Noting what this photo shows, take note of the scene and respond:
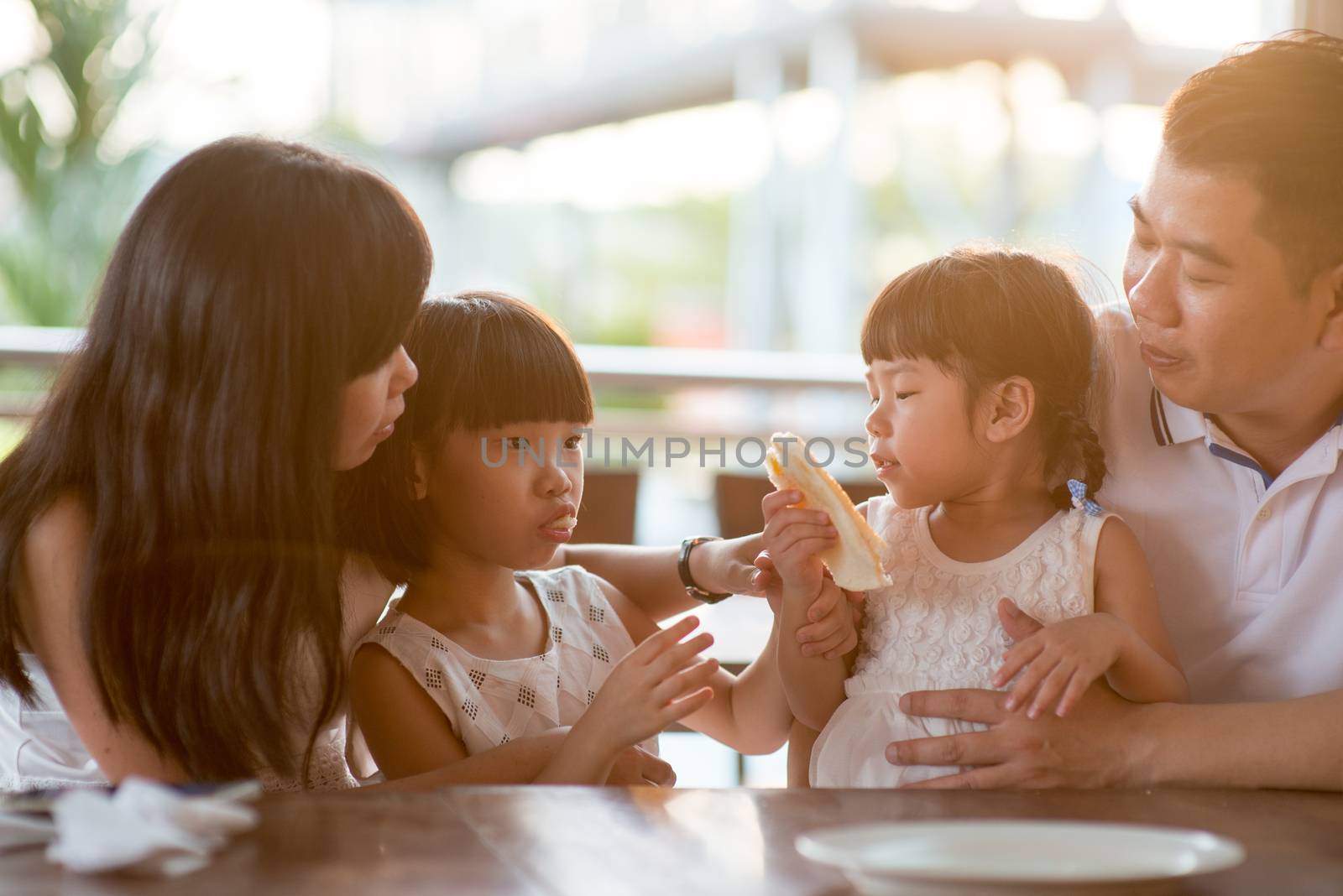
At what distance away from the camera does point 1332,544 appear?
4.82 ft

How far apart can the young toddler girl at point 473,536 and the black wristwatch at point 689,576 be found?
12 centimetres

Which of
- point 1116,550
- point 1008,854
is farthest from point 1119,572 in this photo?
point 1008,854

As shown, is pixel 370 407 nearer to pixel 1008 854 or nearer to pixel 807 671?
pixel 807 671

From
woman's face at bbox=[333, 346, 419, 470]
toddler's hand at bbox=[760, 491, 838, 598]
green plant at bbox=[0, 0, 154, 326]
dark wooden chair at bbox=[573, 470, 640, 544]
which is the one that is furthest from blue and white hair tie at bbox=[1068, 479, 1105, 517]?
green plant at bbox=[0, 0, 154, 326]

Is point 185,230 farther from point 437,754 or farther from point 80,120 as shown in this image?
point 80,120

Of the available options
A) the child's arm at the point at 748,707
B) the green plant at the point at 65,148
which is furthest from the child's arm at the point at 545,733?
the green plant at the point at 65,148

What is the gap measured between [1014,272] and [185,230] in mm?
980

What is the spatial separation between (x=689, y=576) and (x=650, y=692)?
1.57 ft

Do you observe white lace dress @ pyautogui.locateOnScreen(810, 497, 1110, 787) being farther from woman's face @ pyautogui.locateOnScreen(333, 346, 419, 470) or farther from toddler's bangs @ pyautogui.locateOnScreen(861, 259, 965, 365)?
woman's face @ pyautogui.locateOnScreen(333, 346, 419, 470)

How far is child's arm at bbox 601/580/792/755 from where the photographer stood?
1.64m

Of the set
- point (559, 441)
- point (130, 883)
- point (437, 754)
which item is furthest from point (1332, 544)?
point (130, 883)

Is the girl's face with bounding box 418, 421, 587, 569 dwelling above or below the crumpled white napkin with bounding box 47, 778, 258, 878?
above

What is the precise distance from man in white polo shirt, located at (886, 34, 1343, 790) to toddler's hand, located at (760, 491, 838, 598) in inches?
7.5

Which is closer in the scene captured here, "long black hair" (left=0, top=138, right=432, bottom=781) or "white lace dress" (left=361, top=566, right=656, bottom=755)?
"long black hair" (left=0, top=138, right=432, bottom=781)
